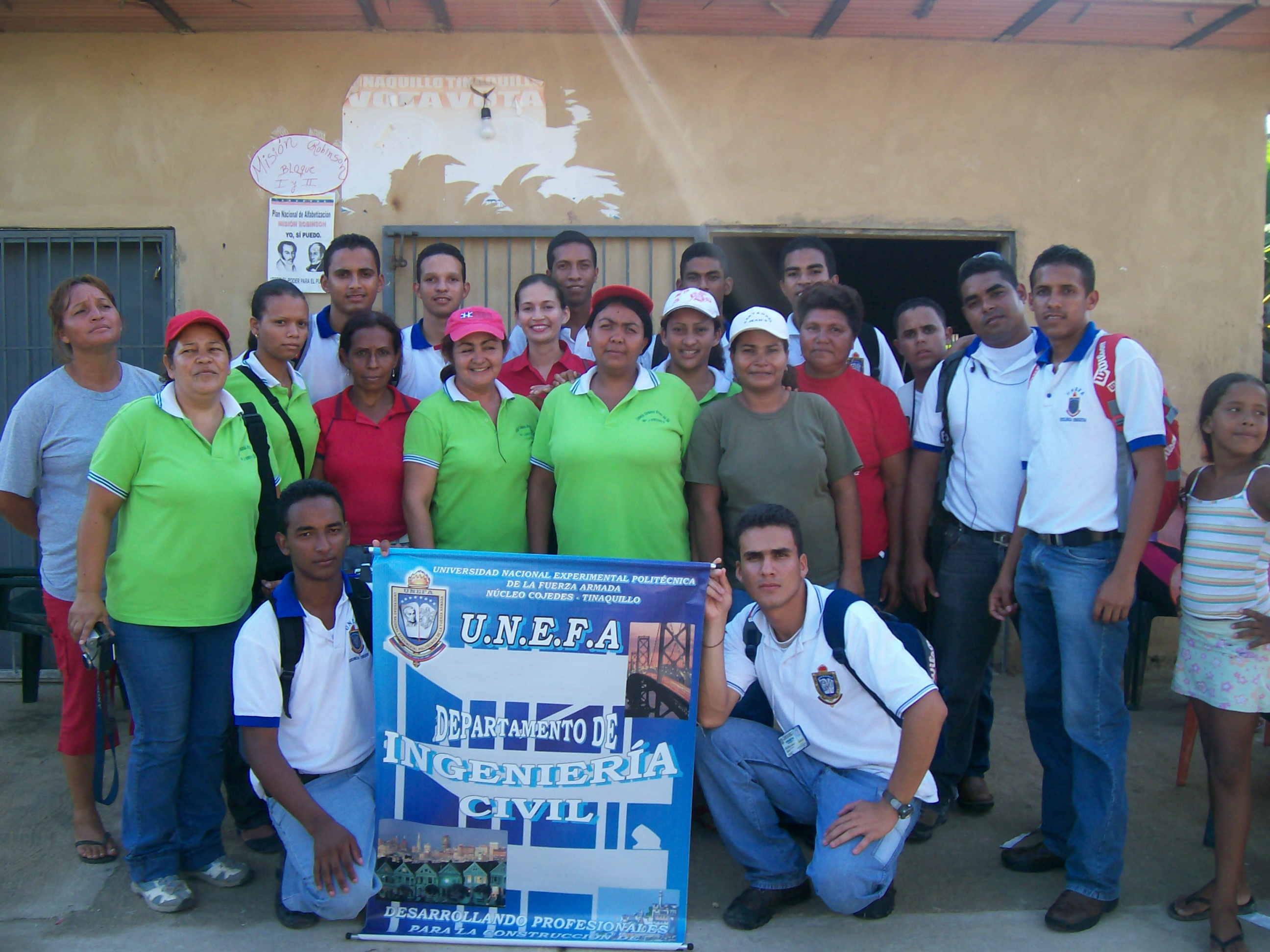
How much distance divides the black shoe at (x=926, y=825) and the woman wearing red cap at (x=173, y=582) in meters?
2.50

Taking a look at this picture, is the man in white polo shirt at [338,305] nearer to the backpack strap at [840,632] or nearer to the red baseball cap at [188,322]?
the red baseball cap at [188,322]

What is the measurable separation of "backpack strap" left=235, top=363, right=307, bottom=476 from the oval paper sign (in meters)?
2.17

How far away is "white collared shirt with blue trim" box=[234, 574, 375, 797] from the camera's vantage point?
2.96 meters

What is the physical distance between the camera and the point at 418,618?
300 centimetres

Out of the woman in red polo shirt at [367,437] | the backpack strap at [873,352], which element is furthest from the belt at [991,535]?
the woman in red polo shirt at [367,437]

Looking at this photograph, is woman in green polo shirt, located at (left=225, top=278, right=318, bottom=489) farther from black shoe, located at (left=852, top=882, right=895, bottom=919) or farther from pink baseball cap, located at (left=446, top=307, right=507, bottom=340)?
black shoe, located at (left=852, top=882, right=895, bottom=919)

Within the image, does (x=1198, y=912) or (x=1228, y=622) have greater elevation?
(x=1228, y=622)

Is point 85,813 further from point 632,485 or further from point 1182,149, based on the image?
point 1182,149

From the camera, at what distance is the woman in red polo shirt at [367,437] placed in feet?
12.0

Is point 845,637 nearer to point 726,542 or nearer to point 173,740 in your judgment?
point 726,542

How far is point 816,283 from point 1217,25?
10.5 ft

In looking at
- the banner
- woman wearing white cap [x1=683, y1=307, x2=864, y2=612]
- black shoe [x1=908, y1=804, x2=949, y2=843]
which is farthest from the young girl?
the banner

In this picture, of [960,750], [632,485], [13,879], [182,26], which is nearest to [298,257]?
[182,26]

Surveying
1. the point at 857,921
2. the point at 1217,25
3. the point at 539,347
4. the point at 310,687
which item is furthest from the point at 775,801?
the point at 1217,25
